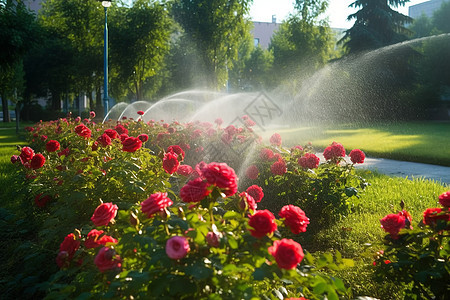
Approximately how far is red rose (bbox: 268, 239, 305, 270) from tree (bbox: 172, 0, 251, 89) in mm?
26268

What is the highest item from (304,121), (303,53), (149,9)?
(149,9)

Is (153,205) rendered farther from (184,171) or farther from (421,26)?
(421,26)

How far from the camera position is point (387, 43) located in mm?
28312

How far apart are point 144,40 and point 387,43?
1645cm

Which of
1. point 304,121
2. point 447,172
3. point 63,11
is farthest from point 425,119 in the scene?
point 63,11

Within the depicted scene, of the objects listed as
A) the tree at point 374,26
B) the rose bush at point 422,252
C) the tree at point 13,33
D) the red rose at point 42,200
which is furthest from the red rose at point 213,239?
the tree at point 374,26

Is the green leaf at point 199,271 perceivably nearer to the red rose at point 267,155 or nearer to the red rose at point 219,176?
the red rose at point 219,176

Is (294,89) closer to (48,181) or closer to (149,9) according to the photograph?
(149,9)

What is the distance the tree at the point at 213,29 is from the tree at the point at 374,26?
24.6 feet

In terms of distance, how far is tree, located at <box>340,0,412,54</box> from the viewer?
1105 inches

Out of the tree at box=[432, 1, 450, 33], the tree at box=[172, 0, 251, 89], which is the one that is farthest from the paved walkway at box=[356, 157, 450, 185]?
the tree at box=[432, 1, 450, 33]

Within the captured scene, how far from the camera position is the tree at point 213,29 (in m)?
26.9

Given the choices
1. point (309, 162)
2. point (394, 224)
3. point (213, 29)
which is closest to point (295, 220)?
point (394, 224)

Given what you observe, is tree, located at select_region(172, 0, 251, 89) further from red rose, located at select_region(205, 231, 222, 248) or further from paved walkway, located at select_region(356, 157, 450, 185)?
red rose, located at select_region(205, 231, 222, 248)
